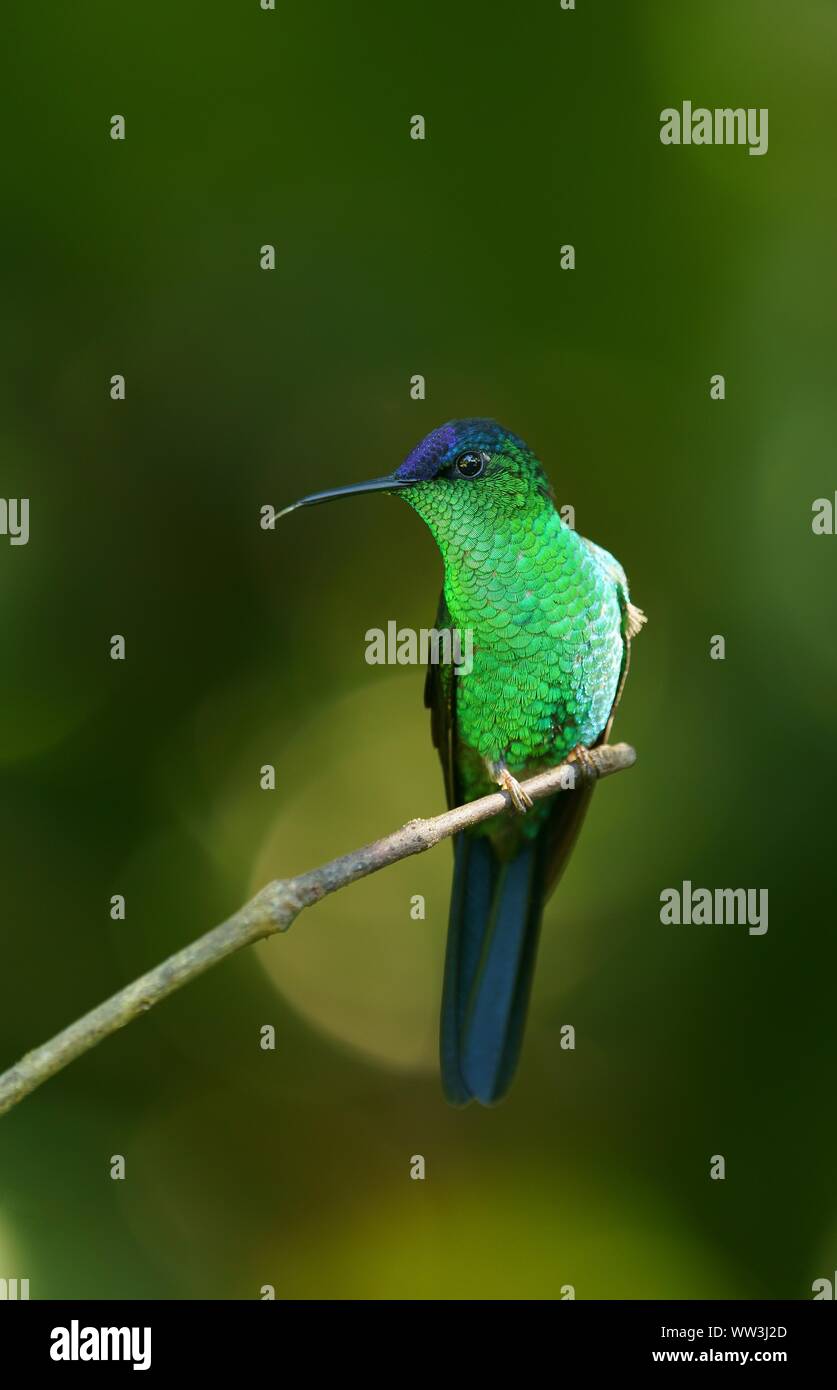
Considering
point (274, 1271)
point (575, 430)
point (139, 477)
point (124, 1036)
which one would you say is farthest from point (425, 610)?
point (274, 1271)

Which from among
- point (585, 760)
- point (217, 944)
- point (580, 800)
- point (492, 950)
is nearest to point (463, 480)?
point (585, 760)

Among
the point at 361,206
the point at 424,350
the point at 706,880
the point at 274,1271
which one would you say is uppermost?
the point at 361,206

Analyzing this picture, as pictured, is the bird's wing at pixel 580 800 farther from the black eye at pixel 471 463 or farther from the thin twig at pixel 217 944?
the thin twig at pixel 217 944

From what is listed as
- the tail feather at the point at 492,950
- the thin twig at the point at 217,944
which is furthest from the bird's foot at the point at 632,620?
the thin twig at the point at 217,944

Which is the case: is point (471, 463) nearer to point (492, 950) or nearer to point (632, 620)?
point (632, 620)

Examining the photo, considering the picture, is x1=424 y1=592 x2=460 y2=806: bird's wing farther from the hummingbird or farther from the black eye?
the black eye

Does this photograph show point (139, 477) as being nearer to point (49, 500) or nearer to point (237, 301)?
point (49, 500)
